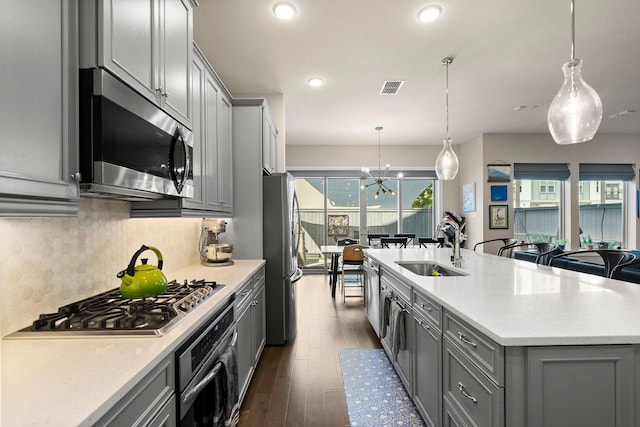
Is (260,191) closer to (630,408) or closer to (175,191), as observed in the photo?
(175,191)

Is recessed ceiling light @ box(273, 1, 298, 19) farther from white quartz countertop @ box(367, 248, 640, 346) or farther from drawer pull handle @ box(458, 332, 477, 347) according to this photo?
drawer pull handle @ box(458, 332, 477, 347)

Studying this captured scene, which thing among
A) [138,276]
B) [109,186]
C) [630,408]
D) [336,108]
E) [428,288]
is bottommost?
[630,408]

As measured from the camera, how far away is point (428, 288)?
1.79 meters

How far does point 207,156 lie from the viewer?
2332 millimetres

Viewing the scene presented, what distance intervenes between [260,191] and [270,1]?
1577 mm

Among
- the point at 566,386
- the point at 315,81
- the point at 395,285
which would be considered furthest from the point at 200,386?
the point at 315,81

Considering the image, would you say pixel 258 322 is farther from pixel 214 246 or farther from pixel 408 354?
pixel 408 354

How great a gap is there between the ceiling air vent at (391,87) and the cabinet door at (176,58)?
8.11ft

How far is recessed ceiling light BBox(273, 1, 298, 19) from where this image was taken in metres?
2.32

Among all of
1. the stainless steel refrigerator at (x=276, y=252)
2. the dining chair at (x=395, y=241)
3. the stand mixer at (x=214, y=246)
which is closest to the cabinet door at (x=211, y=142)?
the stand mixer at (x=214, y=246)

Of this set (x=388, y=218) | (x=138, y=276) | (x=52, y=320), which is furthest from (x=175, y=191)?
(x=388, y=218)

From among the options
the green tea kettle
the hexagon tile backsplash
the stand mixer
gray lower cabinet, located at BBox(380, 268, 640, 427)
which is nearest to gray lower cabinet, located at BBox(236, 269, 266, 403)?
the stand mixer

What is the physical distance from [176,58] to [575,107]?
2.30 meters

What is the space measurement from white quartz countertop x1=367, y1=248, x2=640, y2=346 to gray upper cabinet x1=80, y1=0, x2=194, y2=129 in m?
1.69
